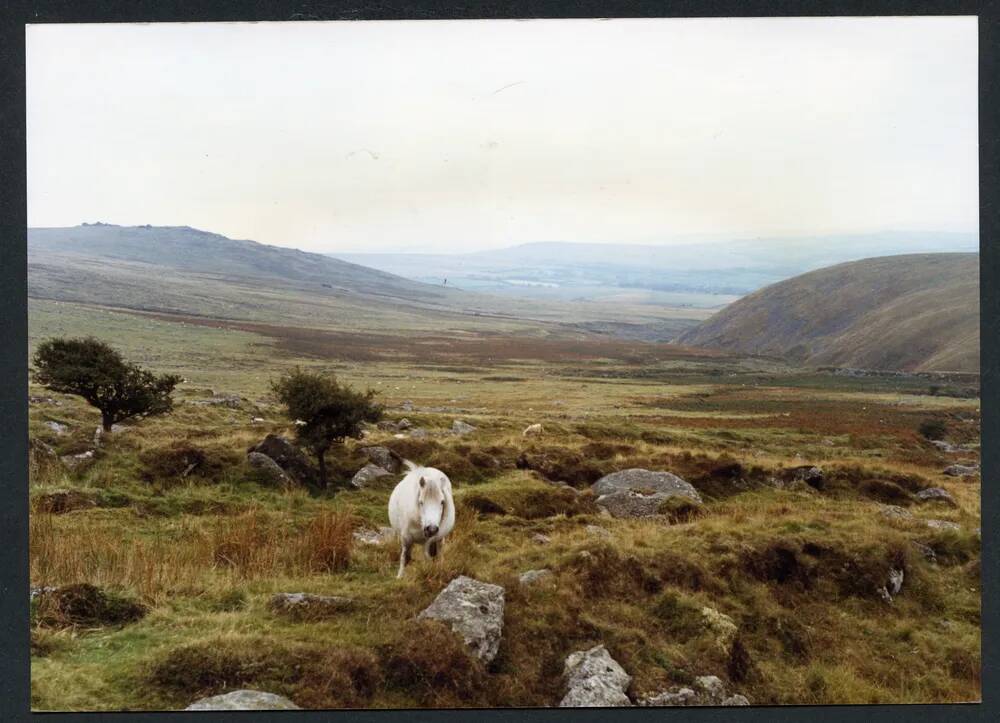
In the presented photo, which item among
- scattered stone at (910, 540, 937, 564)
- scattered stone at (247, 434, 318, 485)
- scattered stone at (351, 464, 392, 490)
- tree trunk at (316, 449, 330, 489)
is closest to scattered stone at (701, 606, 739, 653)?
scattered stone at (910, 540, 937, 564)

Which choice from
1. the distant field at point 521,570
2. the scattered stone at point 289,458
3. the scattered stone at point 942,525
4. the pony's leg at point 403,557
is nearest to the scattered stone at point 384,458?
the distant field at point 521,570

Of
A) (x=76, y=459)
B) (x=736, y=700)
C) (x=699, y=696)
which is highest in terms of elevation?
(x=76, y=459)

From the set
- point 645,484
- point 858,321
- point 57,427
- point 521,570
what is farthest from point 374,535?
point 858,321

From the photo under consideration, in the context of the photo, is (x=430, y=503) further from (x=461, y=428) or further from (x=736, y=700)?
(x=461, y=428)

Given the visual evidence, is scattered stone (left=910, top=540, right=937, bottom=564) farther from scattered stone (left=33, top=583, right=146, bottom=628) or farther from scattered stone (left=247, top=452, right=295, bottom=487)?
scattered stone (left=33, top=583, right=146, bottom=628)

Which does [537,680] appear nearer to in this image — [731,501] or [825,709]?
[825,709]

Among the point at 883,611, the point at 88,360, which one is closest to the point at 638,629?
the point at 883,611
